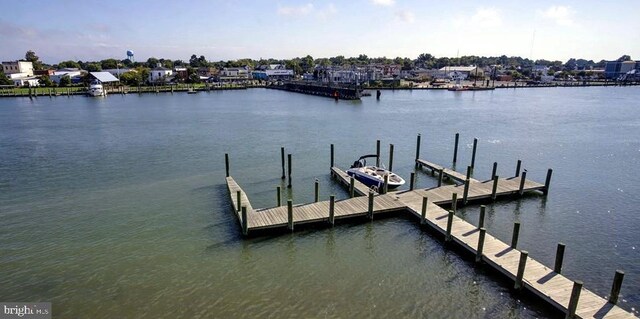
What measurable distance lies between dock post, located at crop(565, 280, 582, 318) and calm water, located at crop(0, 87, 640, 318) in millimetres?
1167

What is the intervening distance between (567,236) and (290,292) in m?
15.8

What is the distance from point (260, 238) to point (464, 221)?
11.2m

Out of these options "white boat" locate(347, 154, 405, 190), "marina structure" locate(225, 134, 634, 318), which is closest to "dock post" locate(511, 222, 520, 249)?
"marina structure" locate(225, 134, 634, 318)

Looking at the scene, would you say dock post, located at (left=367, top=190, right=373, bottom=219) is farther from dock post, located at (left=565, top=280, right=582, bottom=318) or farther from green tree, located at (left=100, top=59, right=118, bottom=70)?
green tree, located at (left=100, top=59, right=118, bottom=70)

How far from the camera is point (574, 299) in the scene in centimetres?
1245

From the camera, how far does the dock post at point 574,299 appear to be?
1228 centimetres

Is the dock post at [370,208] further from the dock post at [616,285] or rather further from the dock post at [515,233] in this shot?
the dock post at [616,285]

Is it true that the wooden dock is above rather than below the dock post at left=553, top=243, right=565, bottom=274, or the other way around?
below

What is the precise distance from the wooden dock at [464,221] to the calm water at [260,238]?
66 cm

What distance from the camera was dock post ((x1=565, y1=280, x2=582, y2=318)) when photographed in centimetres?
1228

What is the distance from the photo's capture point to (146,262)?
59.2ft

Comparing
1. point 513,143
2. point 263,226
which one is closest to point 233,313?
point 263,226

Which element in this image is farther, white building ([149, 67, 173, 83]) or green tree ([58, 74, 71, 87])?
white building ([149, 67, 173, 83])

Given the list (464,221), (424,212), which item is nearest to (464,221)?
(464,221)
